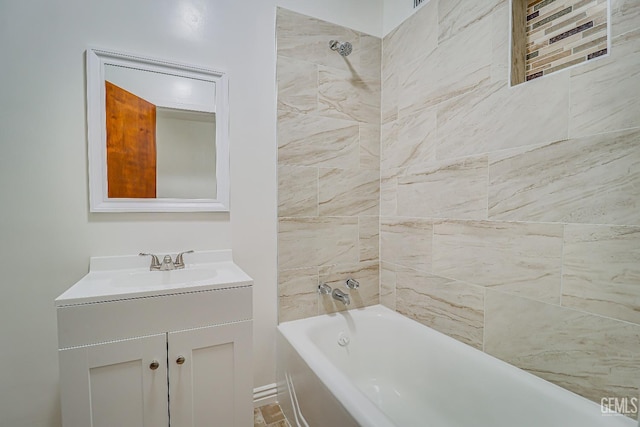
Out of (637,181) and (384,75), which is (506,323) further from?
(384,75)

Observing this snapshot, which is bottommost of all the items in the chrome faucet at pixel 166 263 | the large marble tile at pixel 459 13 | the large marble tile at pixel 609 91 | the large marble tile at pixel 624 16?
the chrome faucet at pixel 166 263

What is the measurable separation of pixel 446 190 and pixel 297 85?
108 centimetres

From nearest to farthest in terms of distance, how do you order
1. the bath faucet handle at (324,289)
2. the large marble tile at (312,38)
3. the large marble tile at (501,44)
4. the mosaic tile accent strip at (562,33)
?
the mosaic tile accent strip at (562,33)
the large marble tile at (501,44)
the large marble tile at (312,38)
the bath faucet handle at (324,289)

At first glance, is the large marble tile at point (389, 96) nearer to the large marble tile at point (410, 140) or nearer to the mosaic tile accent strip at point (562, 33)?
the large marble tile at point (410, 140)

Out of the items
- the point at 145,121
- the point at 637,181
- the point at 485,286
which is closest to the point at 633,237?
the point at 637,181

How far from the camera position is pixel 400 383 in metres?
1.67

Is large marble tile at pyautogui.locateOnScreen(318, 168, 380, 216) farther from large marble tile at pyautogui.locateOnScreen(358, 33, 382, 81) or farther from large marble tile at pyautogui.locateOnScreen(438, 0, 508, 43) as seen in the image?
large marble tile at pyautogui.locateOnScreen(438, 0, 508, 43)

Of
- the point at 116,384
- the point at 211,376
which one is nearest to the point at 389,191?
the point at 211,376

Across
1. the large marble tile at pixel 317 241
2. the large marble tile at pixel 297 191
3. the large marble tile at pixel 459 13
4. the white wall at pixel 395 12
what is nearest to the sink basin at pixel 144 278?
the large marble tile at pixel 317 241

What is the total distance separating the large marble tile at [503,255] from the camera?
1.16 m

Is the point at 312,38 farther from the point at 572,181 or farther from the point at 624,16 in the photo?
the point at 572,181

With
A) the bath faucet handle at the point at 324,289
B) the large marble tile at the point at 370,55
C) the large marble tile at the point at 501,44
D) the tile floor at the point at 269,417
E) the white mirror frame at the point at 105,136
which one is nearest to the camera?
the large marble tile at the point at 501,44

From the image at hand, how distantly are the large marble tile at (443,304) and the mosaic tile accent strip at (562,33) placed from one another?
3.37ft

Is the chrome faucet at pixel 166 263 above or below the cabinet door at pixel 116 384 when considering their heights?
above
